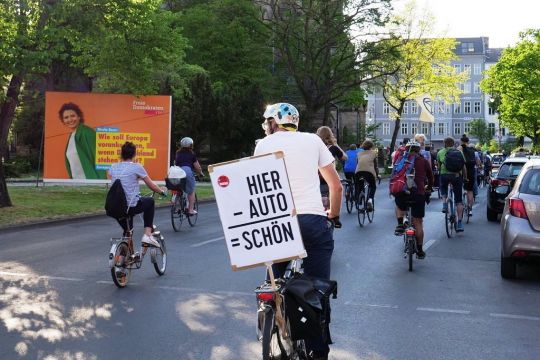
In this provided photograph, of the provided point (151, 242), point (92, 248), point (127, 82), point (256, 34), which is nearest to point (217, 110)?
point (256, 34)

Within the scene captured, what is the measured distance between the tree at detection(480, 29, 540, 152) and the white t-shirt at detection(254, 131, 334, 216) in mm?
63879

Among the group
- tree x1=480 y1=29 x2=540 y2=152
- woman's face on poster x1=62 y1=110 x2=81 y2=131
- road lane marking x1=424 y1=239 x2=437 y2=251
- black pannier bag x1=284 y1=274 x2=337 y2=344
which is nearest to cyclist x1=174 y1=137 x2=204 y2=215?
road lane marking x1=424 y1=239 x2=437 y2=251

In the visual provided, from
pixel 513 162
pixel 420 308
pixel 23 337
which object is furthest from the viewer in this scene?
pixel 513 162

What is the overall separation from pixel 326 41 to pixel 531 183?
1211 inches

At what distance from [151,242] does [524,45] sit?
6591cm

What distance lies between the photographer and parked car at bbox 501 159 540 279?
28.2ft

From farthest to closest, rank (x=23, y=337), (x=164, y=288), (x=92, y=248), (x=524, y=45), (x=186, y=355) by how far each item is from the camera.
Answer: (x=524, y=45)
(x=92, y=248)
(x=164, y=288)
(x=23, y=337)
(x=186, y=355)

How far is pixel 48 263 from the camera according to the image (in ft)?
33.0

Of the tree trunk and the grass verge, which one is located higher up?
the tree trunk

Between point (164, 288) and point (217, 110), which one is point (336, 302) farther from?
point (217, 110)

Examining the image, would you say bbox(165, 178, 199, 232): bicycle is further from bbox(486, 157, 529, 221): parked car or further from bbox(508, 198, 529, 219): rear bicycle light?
bbox(486, 157, 529, 221): parked car

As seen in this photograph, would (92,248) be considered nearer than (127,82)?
Yes

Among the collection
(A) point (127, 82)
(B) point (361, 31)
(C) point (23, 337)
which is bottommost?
(C) point (23, 337)

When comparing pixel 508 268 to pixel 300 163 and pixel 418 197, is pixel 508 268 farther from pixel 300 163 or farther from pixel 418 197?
pixel 300 163
